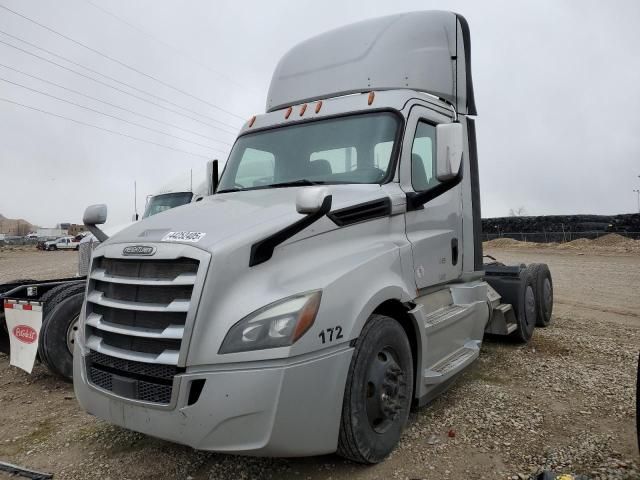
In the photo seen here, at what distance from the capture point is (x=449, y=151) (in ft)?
12.5

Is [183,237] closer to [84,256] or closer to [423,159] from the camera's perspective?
[423,159]

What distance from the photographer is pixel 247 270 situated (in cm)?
283

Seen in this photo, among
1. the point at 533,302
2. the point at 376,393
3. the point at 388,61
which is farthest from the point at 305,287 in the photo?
the point at 533,302

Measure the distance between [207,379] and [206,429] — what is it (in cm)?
27

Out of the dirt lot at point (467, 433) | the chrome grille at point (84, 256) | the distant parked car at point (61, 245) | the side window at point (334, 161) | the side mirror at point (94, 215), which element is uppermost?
the side window at point (334, 161)

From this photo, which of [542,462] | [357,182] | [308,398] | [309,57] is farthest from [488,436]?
[309,57]

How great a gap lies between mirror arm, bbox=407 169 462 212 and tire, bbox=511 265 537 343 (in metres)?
3.18

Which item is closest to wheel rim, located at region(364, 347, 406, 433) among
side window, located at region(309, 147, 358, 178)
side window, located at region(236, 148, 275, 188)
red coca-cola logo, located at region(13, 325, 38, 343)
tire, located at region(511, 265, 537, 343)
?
side window, located at region(309, 147, 358, 178)

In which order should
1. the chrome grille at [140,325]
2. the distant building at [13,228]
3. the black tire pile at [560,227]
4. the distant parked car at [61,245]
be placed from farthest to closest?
the distant building at [13,228] → the distant parked car at [61,245] → the black tire pile at [560,227] → the chrome grille at [140,325]

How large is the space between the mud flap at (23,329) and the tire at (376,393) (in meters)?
3.76

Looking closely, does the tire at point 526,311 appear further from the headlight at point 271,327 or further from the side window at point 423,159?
the headlight at point 271,327

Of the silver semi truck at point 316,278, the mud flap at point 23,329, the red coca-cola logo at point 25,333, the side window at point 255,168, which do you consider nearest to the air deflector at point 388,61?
the silver semi truck at point 316,278

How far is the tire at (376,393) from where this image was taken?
2959mm

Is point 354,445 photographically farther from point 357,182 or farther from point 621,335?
point 621,335
